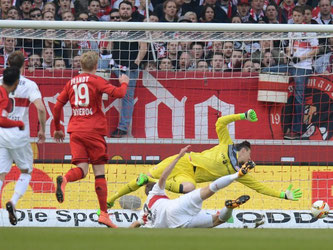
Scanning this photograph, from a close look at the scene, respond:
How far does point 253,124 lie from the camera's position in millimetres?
14469

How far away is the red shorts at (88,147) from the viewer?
11.4 metres

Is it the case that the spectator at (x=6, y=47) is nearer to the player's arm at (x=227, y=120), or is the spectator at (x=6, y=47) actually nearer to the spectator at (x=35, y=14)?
the spectator at (x=35, y=14)

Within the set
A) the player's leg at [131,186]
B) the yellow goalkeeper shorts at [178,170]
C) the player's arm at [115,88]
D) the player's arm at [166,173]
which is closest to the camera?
the player's arm at [115,88]

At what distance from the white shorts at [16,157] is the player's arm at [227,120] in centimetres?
310

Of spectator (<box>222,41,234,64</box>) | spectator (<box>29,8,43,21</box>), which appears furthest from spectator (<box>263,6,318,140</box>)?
spectator (<box>29,8,43,21</box>)

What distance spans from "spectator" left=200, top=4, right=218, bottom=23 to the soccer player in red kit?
471 cm

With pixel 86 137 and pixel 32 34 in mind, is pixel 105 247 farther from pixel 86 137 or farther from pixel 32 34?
pixel 32 34

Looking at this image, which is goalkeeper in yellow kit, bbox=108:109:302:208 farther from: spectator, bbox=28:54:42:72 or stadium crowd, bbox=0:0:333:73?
spectator, bbox=28:54:42:72

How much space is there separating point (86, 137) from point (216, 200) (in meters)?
3.56

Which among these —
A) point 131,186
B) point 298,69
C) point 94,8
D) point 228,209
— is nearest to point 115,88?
point 228,209

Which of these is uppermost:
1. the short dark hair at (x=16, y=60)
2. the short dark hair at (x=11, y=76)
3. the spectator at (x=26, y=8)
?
the spectator at (x=26, y=8)

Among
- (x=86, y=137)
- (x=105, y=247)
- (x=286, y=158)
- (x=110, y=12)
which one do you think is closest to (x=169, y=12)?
(x=110, y=12)

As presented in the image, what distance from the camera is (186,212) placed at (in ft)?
38.2

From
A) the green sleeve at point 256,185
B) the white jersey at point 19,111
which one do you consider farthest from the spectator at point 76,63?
the white jersey at point 19,111
